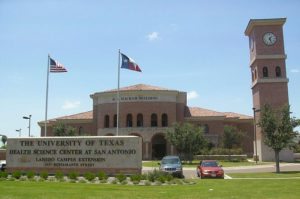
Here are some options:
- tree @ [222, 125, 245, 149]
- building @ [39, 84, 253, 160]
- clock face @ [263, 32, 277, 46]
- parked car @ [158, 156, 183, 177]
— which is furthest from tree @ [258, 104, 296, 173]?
building @ [39, 84, 253, 160]

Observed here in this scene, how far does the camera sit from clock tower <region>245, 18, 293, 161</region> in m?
58.1

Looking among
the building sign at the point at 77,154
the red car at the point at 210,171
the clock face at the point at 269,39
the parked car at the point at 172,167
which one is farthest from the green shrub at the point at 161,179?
the clock face at the point at 269,39

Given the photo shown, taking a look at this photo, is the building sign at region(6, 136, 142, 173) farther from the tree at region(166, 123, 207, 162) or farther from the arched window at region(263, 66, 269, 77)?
the arched window at region(263, 66, 269, 77)

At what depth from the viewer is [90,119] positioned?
73.3m

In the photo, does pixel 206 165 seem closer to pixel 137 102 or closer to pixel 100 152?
pixel 100 152

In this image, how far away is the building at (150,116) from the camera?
65438 mm

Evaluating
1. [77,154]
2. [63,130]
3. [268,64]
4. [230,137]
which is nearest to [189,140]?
[230,137]

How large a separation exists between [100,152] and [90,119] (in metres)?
47.0

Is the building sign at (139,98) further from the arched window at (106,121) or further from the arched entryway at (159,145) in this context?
the arched entryway at (159,145)

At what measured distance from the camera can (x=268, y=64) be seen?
5912cm

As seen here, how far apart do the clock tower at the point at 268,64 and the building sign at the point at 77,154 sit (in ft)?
116

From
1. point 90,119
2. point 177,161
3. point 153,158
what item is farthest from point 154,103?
point 177,161

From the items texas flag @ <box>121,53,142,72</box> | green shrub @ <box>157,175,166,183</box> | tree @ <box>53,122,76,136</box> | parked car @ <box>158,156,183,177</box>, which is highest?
texas flag @ <box>121,53,142,72</box>

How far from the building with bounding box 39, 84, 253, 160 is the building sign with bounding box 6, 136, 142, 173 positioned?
122 ft
